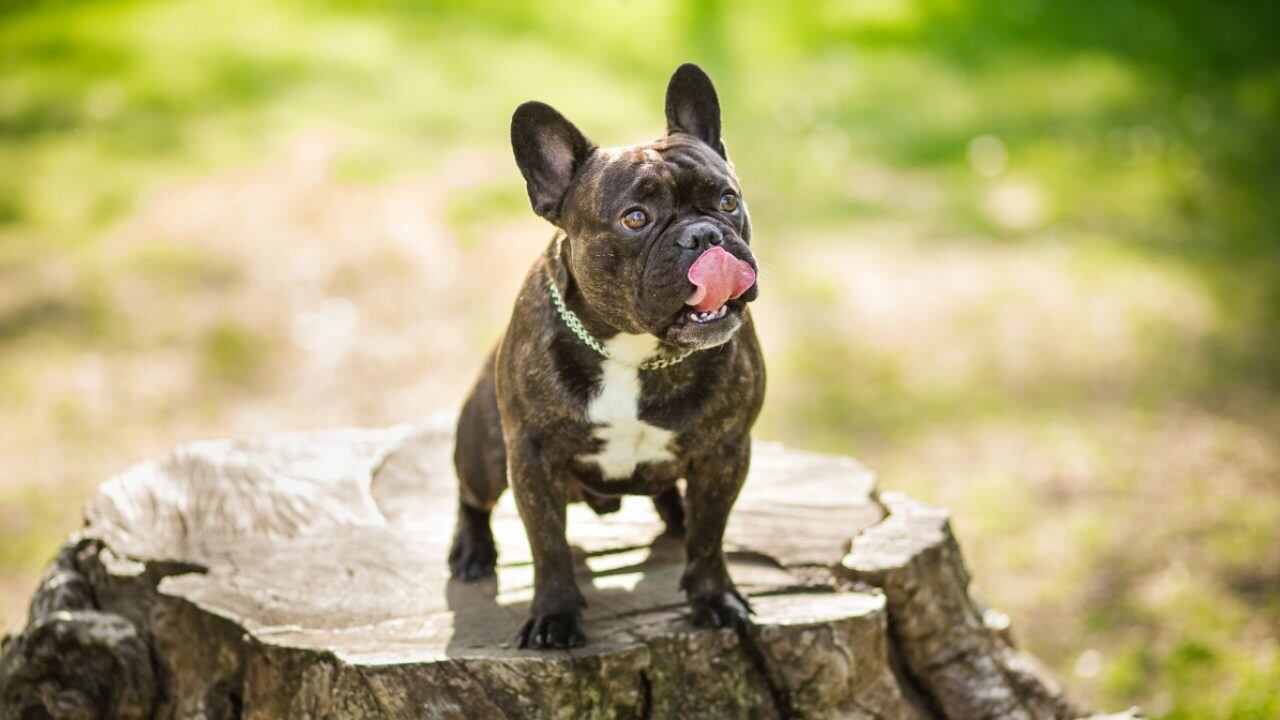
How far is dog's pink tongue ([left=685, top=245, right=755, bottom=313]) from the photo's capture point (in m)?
3.73

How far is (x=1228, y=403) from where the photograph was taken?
10055 mm

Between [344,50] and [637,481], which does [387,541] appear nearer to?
[637,481]

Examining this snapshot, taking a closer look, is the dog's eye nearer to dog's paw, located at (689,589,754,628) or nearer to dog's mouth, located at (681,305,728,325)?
dog's mouth, located at (681,305,728,325)

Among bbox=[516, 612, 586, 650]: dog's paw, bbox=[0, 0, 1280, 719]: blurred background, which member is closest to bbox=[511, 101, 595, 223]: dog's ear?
bbox=[516, 612, 586, 650]: dog's paw

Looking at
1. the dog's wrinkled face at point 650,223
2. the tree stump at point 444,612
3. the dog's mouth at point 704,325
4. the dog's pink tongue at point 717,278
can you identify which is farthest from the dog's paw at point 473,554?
the dog's pink tongue at point 717,278

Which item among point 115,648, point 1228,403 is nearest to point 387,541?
point 115,648

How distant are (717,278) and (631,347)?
1.84 ft

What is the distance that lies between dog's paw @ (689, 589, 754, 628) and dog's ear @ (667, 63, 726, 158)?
4.89 ft

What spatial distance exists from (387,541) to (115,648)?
3.53ft

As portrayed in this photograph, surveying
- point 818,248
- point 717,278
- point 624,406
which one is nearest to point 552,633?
point 624,406

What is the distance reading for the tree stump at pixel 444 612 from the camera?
4.29 meters

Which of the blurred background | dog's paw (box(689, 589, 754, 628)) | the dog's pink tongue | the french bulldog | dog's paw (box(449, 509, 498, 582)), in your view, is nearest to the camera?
the dog's pink tongue

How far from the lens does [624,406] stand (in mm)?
4234

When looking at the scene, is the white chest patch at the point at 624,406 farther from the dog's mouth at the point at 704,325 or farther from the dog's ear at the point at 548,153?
the dog's ear at the point at 548,153
